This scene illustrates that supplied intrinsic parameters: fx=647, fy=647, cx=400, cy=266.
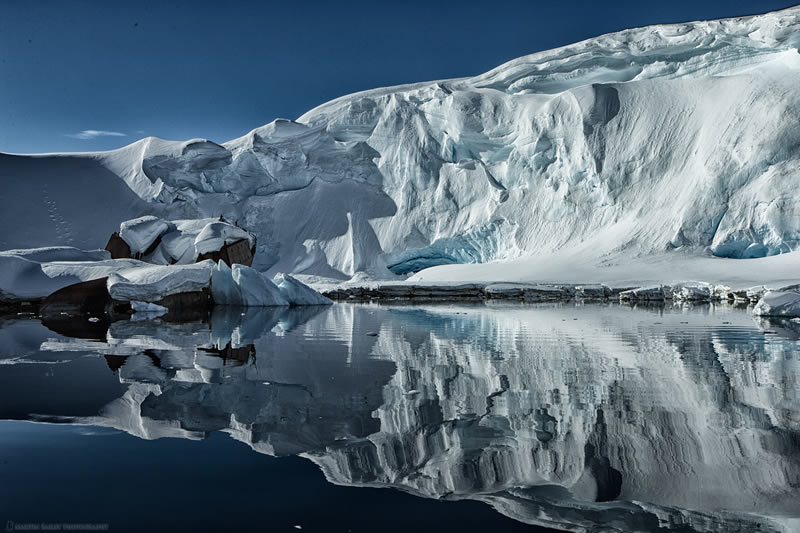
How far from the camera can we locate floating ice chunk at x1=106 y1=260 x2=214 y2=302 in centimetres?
1401

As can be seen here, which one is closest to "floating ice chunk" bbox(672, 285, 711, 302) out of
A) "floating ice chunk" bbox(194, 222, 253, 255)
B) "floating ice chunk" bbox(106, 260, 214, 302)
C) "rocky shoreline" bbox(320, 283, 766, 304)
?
"rocky shoreline" bbox(320, 283, 766, 304)

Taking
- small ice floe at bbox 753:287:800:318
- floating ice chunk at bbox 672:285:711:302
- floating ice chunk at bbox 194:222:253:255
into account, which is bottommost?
small ice floe at bbox 753:287:800:318

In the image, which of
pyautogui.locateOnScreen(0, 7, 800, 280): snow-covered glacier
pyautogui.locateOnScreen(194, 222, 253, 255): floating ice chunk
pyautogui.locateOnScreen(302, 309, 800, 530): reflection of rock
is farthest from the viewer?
pyautogui.locateOnScreen(0, 7, 800, 280): snow-covered glacier

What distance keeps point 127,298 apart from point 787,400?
13137 millimetres

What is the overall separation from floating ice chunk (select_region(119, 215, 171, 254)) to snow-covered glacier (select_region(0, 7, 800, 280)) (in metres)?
11.8

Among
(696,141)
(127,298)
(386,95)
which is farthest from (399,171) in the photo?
(127,298)

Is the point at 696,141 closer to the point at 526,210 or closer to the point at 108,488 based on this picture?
the point at 526,210

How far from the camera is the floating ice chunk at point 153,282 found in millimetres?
14008

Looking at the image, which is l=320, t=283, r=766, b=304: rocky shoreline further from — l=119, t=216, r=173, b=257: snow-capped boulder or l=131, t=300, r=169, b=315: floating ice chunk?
l=131, t=300, r=169, b=315: floating ice chunk

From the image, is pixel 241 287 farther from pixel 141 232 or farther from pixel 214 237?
pixel 141 232

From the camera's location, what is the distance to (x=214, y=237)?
75.8 ft

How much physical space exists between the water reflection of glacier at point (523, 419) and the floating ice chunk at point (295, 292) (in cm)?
1107

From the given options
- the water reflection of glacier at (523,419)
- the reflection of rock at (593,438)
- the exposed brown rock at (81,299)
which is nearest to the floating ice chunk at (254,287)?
the exposed brown rock at (81,299)

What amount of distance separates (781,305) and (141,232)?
19.8 m
